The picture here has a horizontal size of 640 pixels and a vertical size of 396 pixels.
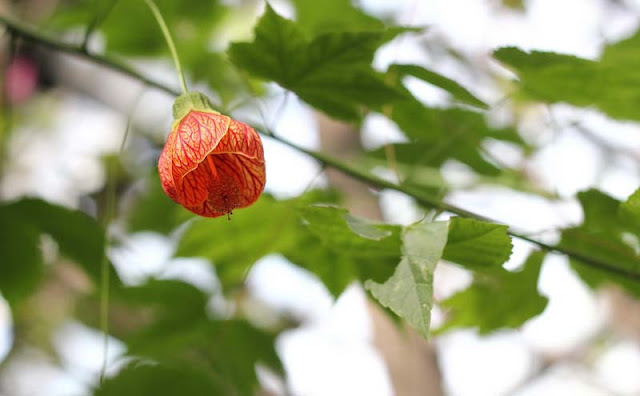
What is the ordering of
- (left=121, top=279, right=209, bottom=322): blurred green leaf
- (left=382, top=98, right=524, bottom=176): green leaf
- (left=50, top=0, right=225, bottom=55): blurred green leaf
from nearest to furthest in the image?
(left=382, top=98, right=524, bottom=176): green leaf < (left=121, top=279, right=209, bottom=322): blurred green leaf < (left=50, top=0, right=225, bottom=55): blurred green leaf

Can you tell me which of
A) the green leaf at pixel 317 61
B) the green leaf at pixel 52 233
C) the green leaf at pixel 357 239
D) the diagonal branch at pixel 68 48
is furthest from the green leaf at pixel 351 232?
the green leaf at pixel 52 233

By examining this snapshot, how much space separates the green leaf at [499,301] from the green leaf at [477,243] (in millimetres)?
149

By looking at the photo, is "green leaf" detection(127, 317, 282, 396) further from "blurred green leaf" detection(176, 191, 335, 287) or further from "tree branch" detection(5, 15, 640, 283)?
"tree branch" detection(5, 15, 640, 283)

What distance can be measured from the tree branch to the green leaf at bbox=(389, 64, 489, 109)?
10cm

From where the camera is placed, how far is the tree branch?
0.65 m

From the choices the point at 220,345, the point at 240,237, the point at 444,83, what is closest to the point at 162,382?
the point at 220,345

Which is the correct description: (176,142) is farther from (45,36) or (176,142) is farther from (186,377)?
(186,377)

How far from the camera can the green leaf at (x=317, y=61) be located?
2.05 ft

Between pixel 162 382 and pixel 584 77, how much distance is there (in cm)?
67

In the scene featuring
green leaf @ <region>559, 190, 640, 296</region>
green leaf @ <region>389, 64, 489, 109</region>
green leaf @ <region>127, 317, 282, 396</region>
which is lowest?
green leaf @ <region>127, 317, 282, 396</region>

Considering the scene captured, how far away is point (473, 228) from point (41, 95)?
2.33 metres

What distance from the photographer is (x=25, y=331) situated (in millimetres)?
2297

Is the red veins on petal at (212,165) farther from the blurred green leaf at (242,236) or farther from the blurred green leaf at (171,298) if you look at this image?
the blurred green leaf at (171,298)

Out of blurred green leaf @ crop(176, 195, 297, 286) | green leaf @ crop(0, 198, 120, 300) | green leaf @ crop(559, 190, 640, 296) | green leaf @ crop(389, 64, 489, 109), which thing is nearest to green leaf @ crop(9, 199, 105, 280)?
green leaf @ crop(0, 198, 120, 300)
